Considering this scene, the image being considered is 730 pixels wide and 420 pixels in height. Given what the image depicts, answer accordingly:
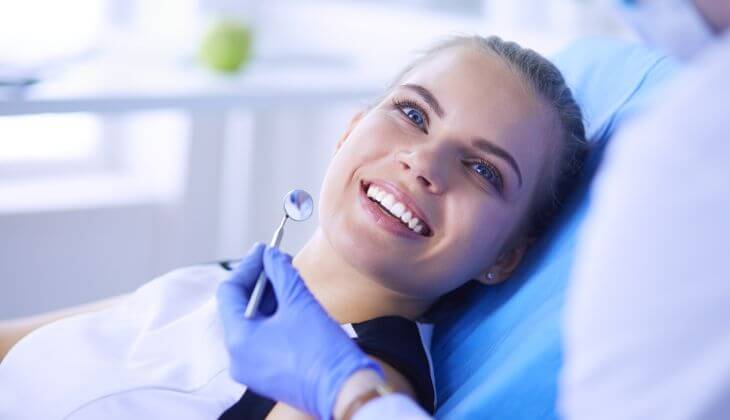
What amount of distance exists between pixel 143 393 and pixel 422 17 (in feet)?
5.60

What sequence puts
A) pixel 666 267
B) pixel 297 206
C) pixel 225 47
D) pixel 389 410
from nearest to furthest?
1. pixel 666 267
2. pixel 389 410
3. pixel 297 206
4. pixel 225 47

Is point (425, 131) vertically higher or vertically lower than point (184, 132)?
higher

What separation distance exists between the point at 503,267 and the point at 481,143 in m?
0.20

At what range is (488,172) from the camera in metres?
1.22

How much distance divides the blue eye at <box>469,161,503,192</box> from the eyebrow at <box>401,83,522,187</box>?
0.02m

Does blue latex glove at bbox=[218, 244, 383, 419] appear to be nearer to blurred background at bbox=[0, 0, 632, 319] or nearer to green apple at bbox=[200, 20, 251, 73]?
blurred background at bbox=[0, 0, 632, 319]

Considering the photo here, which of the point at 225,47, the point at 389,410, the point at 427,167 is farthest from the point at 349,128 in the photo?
the point at 225,47

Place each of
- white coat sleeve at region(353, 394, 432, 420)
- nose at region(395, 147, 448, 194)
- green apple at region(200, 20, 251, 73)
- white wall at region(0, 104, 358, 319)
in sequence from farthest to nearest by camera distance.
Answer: white wall at region(0, 104, 358, 319), green apple at region(200, 20, 251, 73), nose at region(395, 147, 448, 194), white coat sleeve at region(353, 394, 432, 420)

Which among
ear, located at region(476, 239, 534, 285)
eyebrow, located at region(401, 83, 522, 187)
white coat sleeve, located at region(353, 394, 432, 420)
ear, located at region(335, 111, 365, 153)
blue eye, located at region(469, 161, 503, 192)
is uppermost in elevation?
eyebrow, located at region(401, 83, 522, 187)

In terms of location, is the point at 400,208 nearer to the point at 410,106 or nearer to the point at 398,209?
the point at 398,209

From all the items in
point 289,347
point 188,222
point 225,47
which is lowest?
point 188,222

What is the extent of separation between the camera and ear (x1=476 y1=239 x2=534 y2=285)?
129 cm

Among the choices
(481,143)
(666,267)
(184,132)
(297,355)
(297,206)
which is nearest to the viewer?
(666,267)

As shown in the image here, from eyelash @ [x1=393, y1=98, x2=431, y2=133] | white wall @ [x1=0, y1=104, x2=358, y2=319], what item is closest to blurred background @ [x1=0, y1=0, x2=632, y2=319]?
white wall @ [x1=0, y1=104, x2=358, y2=319]
